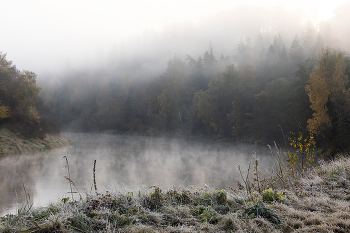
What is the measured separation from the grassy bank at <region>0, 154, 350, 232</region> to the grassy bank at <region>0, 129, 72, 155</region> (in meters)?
15.0

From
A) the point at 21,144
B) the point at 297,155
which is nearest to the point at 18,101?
the point at 21,144

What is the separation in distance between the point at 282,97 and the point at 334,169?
67.4 ft

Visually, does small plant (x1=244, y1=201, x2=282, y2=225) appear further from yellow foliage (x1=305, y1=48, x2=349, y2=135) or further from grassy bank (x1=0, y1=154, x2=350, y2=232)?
yellow foliage (x1=305, y1=48, x2=349, y2=135)

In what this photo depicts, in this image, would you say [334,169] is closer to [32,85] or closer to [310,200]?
[310,200]

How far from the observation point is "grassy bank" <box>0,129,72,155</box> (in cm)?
1565

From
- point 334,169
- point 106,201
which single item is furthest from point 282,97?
point 106,201

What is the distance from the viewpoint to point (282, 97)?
76.1 ft

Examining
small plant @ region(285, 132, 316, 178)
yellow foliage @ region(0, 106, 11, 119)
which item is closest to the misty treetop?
yellow foliage @ region(0, 106, 11, 119)

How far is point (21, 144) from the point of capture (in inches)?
672

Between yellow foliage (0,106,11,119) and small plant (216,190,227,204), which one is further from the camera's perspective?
yellow foliage (0,106,11,119)

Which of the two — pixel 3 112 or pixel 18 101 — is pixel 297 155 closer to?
pixel 3 112

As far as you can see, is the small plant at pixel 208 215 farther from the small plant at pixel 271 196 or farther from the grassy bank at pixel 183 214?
the small plant at pixel 271 196

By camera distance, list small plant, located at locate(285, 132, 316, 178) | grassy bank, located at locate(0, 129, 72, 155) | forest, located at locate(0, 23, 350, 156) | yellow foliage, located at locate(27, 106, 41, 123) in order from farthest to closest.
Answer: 1. yellow foliage, located at locate(27, 106, 41, 123)
2. forest, located at locate(0, 23, 350, 156)
3. grassy bank, located at locate(0, 129, 72, 155)
4. small plant, located at locate(285, 132, 316, 178)

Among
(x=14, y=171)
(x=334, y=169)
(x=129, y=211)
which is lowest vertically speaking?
(x=14, y=171)
